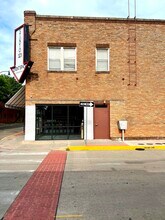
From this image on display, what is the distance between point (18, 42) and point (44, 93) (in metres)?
3.72

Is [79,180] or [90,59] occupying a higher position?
[90,59]

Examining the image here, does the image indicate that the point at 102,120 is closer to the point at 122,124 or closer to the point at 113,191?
the point at 122,124

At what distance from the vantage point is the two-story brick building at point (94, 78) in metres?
20.8

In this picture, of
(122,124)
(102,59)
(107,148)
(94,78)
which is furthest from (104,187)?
(102,59)

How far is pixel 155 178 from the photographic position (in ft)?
29.3

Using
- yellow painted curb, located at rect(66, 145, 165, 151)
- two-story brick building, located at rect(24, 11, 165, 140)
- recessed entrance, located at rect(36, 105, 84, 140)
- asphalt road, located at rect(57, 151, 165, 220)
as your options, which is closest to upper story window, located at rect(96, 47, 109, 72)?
two-story brick building, located at rect(24, 11, 165, 140)

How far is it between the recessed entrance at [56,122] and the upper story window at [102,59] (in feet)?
10.3

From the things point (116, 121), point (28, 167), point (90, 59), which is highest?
point (90, 59)

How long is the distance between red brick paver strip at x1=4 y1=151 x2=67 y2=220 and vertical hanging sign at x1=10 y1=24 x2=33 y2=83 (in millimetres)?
10810

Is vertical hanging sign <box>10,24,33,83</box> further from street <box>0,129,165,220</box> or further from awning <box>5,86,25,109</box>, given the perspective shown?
street <box>0,129,165,220</box>

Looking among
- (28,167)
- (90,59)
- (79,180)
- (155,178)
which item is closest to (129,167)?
(155,178)

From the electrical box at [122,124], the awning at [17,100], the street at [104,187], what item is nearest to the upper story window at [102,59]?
the electrical box at [122,124]

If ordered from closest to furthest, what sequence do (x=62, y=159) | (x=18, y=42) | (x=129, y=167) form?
(x=129, y=167) < (x=62, y=159) < (x=18, y=42)

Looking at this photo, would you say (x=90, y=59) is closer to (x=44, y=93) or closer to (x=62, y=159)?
(x=44, y=93)
